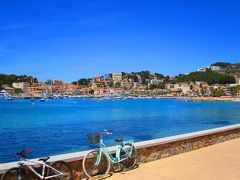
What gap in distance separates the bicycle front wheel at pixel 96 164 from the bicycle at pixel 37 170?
487 mm

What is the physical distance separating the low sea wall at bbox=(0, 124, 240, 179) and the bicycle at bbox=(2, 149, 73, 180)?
0.15 metres

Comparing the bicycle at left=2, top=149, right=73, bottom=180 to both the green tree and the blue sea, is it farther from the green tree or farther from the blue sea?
the green tree

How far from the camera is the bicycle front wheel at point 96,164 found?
6.77m

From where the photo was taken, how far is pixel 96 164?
6875 millimetres

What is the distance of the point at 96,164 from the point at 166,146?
2.53m

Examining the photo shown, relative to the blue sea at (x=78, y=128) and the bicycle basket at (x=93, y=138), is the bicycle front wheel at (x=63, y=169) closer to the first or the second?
the bicycle basket at (x=93, y=138)

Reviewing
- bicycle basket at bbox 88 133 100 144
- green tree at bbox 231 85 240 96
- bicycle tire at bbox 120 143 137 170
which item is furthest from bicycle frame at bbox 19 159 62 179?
green tree at bbox 231 85 240 96

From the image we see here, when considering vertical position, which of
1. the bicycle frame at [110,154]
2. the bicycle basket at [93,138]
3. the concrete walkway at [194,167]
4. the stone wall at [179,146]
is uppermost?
the bicycle basket at [93,138]

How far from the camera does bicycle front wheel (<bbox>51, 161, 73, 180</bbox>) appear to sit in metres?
6.12

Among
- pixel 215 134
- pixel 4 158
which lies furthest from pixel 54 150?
Result: pixel 215 134

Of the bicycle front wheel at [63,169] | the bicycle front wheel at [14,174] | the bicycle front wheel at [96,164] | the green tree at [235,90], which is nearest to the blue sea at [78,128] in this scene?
the bicycle front wheel at [96,164]

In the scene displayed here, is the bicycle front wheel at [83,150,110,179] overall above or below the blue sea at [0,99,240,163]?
above

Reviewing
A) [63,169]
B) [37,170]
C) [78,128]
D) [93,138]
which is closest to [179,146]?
[93,138]

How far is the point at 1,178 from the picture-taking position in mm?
5391
